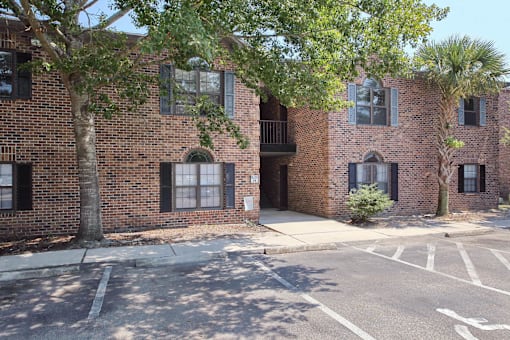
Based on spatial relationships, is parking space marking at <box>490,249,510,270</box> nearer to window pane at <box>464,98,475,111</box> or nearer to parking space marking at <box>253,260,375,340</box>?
parking space marking at <box>253,260,375,340</box>

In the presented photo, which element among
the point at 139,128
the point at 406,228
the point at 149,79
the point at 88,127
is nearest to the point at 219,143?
the point at 139,128

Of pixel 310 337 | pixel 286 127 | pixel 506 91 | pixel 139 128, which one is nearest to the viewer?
pixel 310 337

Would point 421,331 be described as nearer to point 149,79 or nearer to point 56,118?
point 149,79

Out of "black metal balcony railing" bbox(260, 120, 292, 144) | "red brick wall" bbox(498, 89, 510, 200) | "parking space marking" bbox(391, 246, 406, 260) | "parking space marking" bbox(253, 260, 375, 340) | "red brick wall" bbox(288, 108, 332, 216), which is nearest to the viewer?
"parking space marking" bbox(253, 260, 375, 340)

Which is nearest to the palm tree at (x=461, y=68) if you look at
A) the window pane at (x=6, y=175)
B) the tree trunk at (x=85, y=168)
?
the tree trunk at (x=85, y=168)

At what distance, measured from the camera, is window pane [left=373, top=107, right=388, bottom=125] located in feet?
44.2

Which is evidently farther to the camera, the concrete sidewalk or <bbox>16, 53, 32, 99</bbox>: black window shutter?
<bbox>16, 53, 32, 99</bbox>: black window shutter

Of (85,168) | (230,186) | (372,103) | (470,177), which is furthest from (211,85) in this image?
(470,177)

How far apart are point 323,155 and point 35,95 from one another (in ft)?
31.8

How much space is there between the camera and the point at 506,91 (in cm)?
1828

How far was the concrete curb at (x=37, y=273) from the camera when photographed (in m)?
6.06

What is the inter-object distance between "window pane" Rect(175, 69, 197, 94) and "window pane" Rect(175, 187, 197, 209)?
10.6 ft

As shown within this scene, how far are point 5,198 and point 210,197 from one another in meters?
5.76

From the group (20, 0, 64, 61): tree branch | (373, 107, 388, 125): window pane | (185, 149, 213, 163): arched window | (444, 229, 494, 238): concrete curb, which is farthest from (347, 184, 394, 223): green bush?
(20, 0, 64, 61): tree branch
